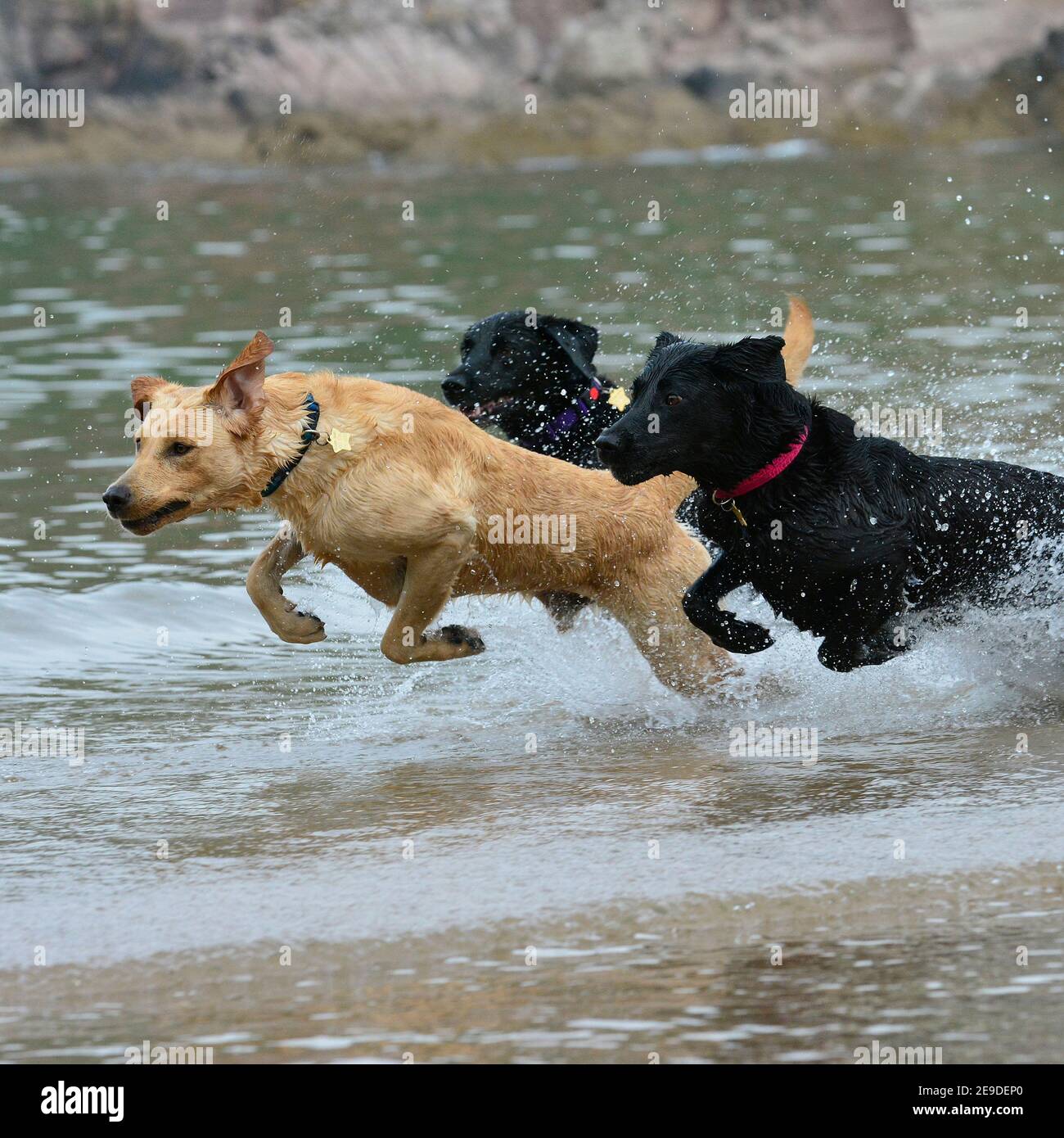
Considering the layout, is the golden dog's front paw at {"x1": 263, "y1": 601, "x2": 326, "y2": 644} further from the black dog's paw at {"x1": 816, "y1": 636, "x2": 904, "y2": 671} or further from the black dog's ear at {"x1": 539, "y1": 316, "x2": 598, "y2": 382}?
the black dog's ear at {"x1": 539, "y1": 316, "x2": 598, "y2": 382}

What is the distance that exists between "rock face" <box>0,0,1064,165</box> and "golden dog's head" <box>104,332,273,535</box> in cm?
3756

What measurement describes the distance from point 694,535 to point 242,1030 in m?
3.98

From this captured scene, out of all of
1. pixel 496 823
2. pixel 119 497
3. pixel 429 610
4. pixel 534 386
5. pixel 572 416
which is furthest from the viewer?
pixel 534 386

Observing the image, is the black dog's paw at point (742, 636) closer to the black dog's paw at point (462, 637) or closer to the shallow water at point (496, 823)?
the shallow water at point (496, 823)

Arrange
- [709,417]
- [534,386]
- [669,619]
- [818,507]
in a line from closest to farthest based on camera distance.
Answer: [709,417], [818,507], [669,619], [534,386]

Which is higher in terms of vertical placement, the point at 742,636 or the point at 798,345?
the point at 798,345

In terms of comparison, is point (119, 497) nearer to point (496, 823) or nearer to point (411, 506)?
point (411, 506)

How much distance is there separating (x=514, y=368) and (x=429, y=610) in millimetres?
1983

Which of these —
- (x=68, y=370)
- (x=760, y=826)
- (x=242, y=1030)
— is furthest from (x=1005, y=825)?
(x=68, y=370)

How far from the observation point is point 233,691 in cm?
741

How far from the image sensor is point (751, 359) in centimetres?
605

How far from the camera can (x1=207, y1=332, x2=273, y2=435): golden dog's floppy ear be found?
5797 millimetres

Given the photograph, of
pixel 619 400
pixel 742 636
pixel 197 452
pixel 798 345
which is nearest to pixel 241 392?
pixel 197 452

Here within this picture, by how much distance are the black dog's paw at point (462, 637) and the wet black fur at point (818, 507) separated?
2.67ft
